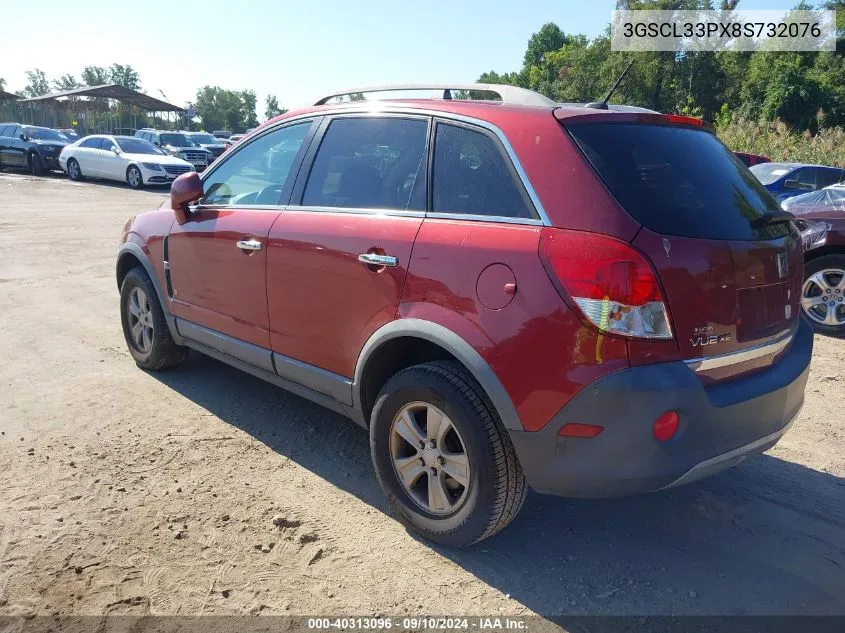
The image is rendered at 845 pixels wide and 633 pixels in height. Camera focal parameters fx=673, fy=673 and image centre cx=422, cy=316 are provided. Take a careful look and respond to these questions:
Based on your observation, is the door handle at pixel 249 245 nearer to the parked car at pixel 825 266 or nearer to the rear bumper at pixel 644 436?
the rear bumper at pixel 644 436

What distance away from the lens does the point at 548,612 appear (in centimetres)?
254

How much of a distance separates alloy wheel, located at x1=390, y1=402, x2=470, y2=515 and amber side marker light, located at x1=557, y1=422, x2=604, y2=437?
1.51 ft

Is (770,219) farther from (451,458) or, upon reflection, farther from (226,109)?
(226,109)

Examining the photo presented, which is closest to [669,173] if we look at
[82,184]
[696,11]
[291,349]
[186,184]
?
[291,349]

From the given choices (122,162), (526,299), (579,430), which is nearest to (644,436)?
(579,430)

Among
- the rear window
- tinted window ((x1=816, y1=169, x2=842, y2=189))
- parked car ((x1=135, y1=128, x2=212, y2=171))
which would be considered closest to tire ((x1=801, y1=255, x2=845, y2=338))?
the rear window

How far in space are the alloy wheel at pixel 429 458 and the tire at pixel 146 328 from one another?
8.00ft

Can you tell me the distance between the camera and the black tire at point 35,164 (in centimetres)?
2464

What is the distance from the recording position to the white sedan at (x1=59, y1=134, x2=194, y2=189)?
20.6 m

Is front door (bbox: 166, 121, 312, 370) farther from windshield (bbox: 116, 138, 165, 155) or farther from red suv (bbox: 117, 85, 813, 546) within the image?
windshield (bbox: 116, 138, 165, 155)

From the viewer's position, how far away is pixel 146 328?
4.92 meters

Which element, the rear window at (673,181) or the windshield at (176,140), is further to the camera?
the windshield at (176,140)

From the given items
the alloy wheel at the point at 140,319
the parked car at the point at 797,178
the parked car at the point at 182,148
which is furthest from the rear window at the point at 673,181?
the parked car at the point at 182,148

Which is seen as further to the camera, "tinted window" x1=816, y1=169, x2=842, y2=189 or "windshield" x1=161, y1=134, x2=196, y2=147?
"windshield" x1=161, y1=134, x2=196, y2=147
